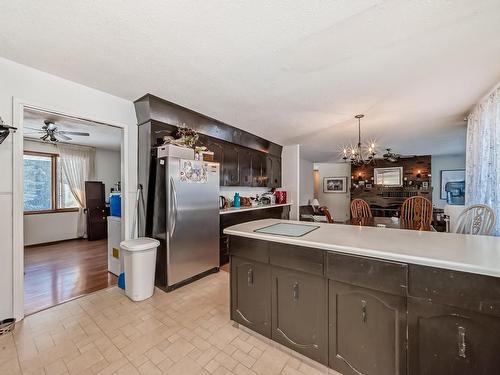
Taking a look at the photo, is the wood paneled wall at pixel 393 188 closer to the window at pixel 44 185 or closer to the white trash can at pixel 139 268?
the white trash can at pixel 139 268

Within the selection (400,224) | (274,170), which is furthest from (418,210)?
(274,170)

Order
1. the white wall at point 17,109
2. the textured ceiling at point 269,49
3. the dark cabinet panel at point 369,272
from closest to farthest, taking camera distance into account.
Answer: the dark cabinet panel at point 369,272
the textured ceiling at point 269,49
the white wall at point 17,109

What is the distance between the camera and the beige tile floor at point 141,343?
1.54m

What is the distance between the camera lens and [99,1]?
1364 mm

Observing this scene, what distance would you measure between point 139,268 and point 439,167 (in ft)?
33.4

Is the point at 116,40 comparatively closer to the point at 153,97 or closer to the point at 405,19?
the point at 153,97

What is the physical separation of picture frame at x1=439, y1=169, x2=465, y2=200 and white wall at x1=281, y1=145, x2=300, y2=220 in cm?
618

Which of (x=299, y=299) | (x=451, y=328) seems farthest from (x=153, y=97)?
(x=451, y=328)

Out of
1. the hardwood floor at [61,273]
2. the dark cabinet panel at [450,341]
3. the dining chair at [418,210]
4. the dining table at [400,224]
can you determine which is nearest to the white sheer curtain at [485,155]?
the dining chair at [418,210]

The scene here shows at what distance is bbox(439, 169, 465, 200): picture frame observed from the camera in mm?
7742

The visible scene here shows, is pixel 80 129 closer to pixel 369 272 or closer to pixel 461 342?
pixel 369 272

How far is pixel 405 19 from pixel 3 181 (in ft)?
11.7

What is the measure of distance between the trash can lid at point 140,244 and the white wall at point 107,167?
4211mm

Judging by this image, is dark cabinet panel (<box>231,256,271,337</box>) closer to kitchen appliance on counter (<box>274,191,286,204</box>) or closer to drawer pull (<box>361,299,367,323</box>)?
drawer pull (<box>361,299,367,323</box>)
